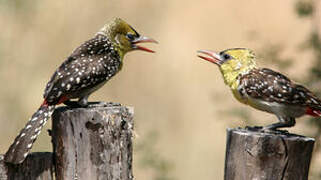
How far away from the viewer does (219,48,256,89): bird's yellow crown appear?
696 centimetres

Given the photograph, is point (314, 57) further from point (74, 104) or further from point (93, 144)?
point (93, 144)

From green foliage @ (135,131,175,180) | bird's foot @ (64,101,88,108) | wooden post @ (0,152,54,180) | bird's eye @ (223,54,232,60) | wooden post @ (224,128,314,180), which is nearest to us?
wooden post @ (224,128,314,180)

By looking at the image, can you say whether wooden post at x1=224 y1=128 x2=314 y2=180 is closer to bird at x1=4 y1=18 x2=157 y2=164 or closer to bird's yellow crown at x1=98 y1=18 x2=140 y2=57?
bird at x1=4 y1=18 x2=157 y2=164

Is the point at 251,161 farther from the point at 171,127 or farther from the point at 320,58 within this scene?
the point at 171,127

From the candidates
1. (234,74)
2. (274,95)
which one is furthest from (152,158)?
(274,95)

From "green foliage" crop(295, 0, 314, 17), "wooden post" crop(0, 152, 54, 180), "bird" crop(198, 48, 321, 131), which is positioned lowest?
"wooden post" crop(0, 152, 54, 180)

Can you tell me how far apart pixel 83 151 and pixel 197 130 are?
5982 millimetres

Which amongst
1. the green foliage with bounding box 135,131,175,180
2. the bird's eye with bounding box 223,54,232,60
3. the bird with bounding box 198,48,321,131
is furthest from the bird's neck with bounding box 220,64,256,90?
the green foliage with bounding box 135,131,175,180

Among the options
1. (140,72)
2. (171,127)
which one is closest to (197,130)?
(171,127)

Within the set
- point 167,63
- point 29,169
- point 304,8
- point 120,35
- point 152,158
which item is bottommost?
point 29,169

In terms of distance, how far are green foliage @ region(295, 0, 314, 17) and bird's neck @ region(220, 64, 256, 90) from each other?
234cm

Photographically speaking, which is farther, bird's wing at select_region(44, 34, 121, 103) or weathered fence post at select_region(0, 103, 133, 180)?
bird's wing at select_region(44, 34, 121, 103)

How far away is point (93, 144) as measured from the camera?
19.4 ft

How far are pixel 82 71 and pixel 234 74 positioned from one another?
1.34 meters
